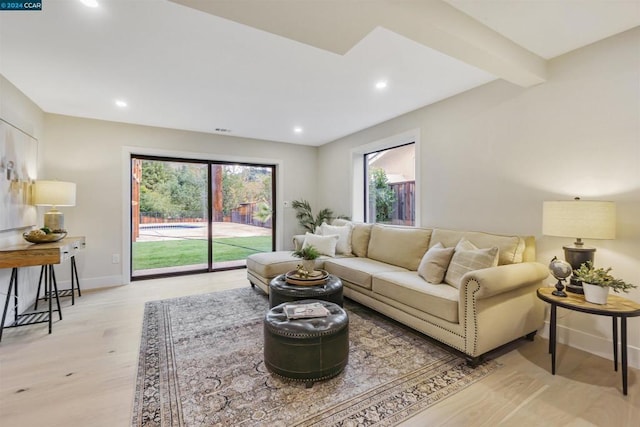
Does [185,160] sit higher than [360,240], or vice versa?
[185,160]

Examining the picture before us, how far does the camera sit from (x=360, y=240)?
13.2ft

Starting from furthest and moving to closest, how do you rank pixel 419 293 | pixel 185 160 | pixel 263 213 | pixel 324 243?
pixel 263 213 → pixel 185 160 → pixel 324 243 → pixel 419 293

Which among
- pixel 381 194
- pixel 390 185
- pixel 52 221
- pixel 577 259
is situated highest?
pixel 390 185

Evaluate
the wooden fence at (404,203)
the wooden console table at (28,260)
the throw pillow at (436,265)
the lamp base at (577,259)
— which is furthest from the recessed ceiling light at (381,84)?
the wooden console table at (28,260)

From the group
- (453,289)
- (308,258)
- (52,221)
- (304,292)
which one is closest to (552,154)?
(453,289)

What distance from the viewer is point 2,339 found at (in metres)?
2.47

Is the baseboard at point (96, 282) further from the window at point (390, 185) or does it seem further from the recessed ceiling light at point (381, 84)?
the recessed ceiling light at point (381, 84)

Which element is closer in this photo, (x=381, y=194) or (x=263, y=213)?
(x=381, y=194)

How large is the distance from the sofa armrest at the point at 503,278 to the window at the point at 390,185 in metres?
1.79

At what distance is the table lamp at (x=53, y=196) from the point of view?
3.18m

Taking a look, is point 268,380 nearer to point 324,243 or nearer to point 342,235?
point 324,243

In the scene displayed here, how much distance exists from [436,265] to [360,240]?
152 centimetres

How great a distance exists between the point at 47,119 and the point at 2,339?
9.37 feet

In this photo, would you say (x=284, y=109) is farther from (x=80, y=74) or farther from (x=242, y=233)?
(x=242, y=233)
